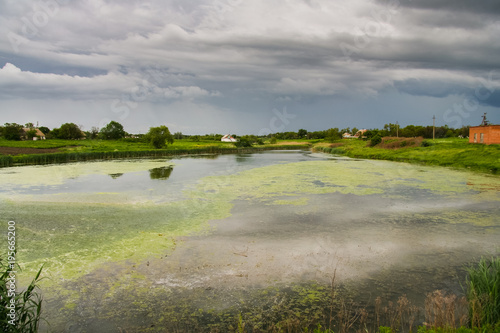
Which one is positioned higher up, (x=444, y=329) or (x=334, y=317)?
(x=444, y=329)

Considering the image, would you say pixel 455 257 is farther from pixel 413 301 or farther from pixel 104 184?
pixel 104 184

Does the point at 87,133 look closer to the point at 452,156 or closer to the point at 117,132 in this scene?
the point at 117,132

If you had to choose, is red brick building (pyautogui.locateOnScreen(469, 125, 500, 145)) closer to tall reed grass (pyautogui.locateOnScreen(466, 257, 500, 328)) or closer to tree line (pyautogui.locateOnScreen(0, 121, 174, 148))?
tall reed grass (pyautogui.locateOnScreen(466, 257, 500, 328))

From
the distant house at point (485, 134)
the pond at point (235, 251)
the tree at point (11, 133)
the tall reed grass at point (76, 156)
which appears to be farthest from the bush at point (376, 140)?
the tree at point (11, 133)

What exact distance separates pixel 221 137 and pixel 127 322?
108m

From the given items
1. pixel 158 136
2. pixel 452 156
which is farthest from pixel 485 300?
pixel 158 136

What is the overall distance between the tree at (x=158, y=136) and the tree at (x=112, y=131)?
1950cm

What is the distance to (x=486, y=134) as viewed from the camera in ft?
115

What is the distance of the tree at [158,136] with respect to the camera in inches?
2339

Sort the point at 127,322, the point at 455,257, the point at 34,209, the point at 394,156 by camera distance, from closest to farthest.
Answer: the point at 127,322, the point at 455,257, the point at 34,209, the point at 394,156

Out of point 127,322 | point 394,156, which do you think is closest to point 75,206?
point 127,322

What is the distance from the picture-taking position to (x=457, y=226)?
1007 cm

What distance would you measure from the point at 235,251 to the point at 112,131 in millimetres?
78153

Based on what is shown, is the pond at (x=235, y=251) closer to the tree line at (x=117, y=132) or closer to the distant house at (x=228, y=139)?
the tree line at (x=117, y=132)
